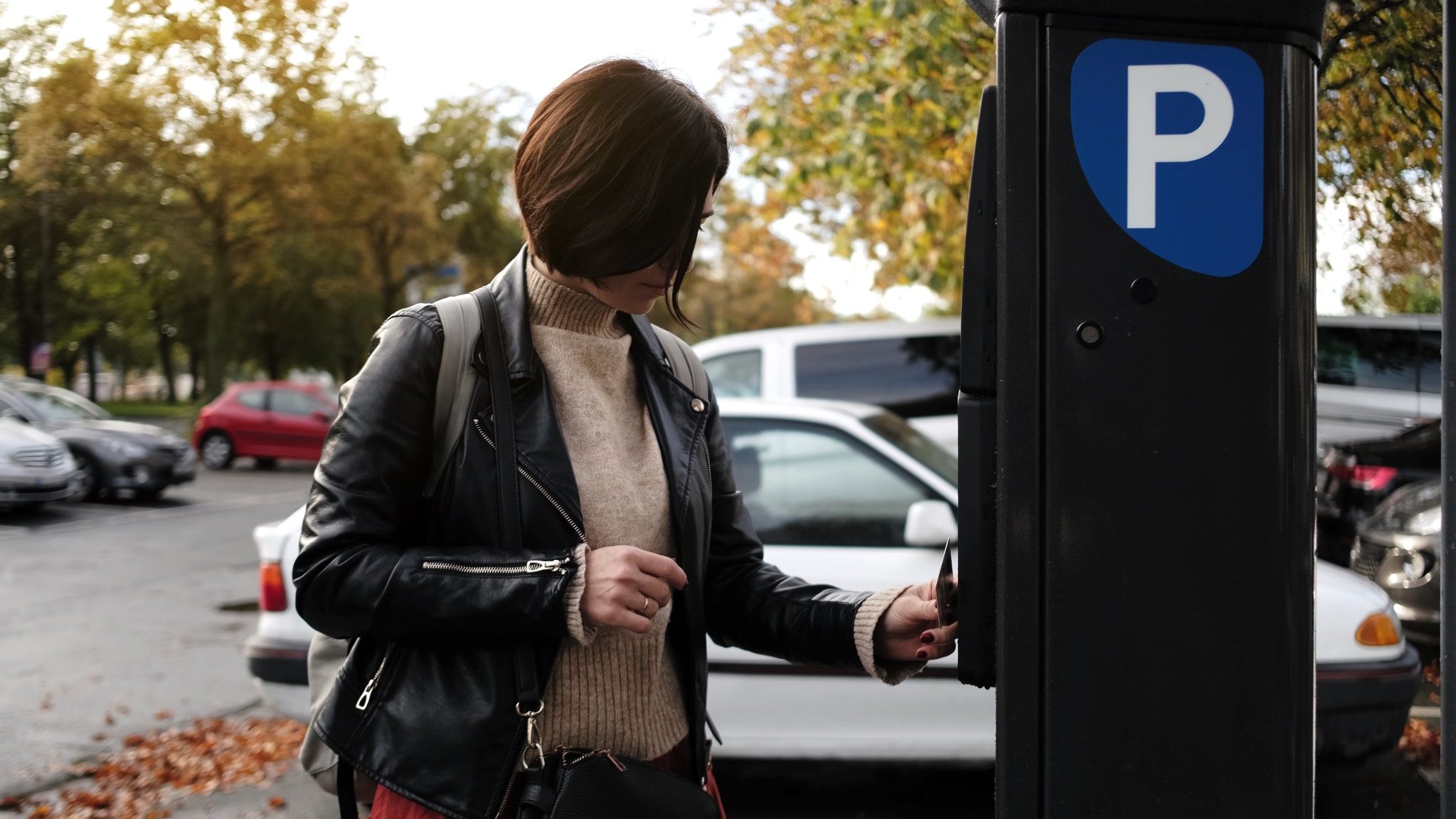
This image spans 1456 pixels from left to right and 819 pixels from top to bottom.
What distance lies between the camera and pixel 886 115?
7.31 m

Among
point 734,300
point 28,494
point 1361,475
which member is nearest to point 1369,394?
point 1361,475

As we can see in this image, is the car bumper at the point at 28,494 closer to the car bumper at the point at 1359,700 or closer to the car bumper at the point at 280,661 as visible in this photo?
the car bumper at the point at 280,661

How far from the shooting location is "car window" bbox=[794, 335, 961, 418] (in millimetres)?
7059

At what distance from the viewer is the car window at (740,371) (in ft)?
23.0

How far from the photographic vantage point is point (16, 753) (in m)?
5.09

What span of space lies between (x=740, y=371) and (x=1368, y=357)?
129 inches

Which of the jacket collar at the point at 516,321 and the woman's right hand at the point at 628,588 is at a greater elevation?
the jacket collar at the point at 516,321

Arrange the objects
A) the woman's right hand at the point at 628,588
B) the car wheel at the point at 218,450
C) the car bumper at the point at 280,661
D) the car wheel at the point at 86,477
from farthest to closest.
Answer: the car wheel at the point at 218,450 < the car wheel at the point at 86,477 < the car bumper at the point at 280,661 < the woman's right hand at the point at 628,588

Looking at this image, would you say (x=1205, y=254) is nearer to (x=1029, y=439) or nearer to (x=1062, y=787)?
(x=1029, y=439)

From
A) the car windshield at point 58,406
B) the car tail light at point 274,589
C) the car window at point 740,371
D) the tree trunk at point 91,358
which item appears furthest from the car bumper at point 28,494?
the tree trunk at point 91,358

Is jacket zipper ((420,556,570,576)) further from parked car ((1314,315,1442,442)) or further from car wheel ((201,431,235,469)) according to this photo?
car wheel ((201,431,235,469))

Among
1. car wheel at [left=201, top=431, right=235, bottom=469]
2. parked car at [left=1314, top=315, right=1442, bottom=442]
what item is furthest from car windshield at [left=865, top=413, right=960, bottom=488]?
car wheel at [left=201, top=431, right=235, bottom=469]

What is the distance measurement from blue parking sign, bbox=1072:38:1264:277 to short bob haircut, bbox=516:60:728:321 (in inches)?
21.6

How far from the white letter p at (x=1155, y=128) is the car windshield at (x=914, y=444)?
3249mm
